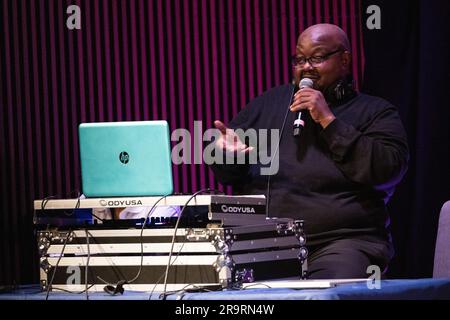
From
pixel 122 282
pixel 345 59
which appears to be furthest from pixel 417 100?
pixel 122 282

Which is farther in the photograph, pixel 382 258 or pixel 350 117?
pixel 350 117

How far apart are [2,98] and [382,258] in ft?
8.46

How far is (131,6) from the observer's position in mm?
4848

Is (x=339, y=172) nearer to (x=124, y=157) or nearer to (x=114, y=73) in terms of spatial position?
(x=124, y=157)

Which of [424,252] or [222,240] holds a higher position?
[222,240]

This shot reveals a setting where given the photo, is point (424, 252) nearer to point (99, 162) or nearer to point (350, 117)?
point (350, 117)

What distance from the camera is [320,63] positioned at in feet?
11.8

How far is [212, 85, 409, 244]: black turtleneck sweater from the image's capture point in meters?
3.27

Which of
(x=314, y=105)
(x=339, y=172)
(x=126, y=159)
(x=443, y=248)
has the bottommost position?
(x=443, y=248)

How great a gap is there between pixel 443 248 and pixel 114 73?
2362 mm

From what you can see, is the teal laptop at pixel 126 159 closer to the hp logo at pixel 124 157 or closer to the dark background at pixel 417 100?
the hp logo at pixel 124 157

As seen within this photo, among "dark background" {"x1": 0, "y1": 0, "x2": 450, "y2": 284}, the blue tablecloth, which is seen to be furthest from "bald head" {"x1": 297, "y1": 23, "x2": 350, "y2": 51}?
the blue tablecloth
